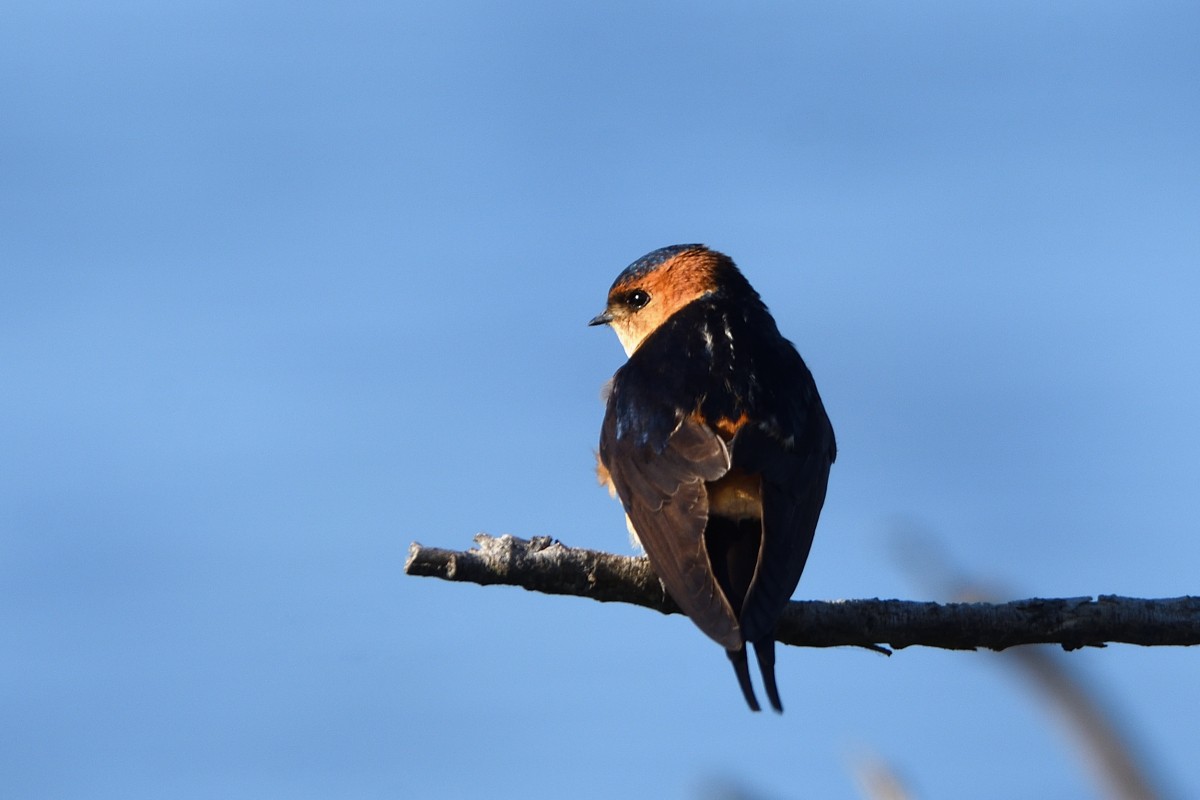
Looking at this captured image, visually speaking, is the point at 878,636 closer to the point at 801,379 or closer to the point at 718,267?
the point at 801,379

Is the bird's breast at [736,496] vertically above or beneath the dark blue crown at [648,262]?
beneath

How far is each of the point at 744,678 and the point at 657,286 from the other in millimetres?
2310

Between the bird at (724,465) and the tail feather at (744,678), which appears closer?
the tail feather at (744,678)

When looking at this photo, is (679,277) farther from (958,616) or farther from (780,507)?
(958,616)

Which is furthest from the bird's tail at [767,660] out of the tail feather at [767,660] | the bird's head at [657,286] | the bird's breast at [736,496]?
the bird's head at [657,286]

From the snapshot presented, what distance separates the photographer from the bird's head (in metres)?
4.86

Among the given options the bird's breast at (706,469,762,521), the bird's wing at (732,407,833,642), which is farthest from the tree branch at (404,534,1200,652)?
the bird's breast at (706,469,762,521)

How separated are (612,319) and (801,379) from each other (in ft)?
3.64

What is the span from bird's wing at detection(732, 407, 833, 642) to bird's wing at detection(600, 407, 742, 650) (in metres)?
0.05

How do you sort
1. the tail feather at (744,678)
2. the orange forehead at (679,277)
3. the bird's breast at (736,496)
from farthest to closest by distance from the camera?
1. the orange forehead at (679,277)
2. the bird's breast at (736,496)
3. the tail feather at (744,678)

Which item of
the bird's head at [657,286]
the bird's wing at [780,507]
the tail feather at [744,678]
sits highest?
the bird's head at [657,286]

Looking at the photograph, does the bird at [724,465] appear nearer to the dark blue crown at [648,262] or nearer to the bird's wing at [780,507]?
the bird's wing at [780,507]

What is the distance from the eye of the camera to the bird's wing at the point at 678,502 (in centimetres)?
300

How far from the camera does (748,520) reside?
3408 mm
